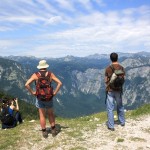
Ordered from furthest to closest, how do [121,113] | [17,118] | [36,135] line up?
[17,118]
[121,113]
[36,135]

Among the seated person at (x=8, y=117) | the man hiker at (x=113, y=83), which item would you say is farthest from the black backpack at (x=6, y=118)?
the man hiker at (x=113, y=83)

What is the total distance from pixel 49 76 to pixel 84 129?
4355 millimetres

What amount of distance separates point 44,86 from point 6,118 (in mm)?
5825

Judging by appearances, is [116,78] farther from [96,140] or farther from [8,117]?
[8,117]

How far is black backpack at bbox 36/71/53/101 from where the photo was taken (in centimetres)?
1562

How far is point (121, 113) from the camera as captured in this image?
1831 cm

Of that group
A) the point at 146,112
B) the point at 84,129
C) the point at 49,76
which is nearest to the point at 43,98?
the point at 49,76

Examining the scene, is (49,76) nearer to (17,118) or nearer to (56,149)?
(56,149)

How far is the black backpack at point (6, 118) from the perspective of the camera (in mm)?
20197

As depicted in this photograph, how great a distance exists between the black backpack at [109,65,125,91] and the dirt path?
7.81 ft

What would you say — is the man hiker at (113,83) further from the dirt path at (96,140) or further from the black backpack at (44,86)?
the black backpack at (44,86)

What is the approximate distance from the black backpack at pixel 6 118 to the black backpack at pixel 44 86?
5363mm

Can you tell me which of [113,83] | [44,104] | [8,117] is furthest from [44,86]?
[8,117]

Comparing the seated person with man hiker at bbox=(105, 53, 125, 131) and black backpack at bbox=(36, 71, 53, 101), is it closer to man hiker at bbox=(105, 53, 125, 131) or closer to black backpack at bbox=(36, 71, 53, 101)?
black backpack at bbox=(36, 71, 53, 101)
